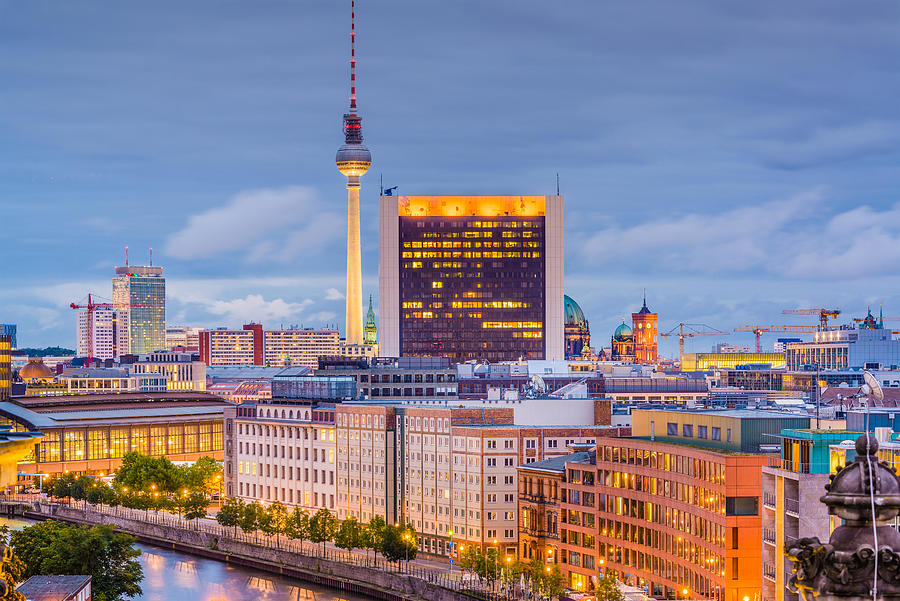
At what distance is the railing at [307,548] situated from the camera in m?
98.3

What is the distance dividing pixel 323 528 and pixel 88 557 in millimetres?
32024

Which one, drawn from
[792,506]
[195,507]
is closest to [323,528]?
[195,507]

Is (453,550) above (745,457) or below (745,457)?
below

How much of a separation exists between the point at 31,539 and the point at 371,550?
32399 millimetres

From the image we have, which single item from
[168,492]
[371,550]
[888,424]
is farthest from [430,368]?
[888,424]

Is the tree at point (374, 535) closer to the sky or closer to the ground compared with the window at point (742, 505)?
closer to the ground

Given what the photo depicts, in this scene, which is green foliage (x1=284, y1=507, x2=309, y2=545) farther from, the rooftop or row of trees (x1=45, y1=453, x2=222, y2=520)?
the rooftop

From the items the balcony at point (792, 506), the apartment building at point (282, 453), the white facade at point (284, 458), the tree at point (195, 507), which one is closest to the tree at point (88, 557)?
the balcony at point (792, 506)

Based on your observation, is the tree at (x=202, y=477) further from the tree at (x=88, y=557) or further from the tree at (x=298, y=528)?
the tree at (x=88, y=557)

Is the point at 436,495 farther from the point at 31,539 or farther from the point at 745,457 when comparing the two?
the point at 745,457

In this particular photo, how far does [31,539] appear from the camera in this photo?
99.9 metres

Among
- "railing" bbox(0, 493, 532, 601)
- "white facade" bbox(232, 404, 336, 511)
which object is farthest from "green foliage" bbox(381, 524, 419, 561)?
"white facade" bbox(232, 404, 336, 511)

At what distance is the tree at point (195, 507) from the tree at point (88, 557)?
47.0m

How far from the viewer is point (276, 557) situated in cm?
12388
